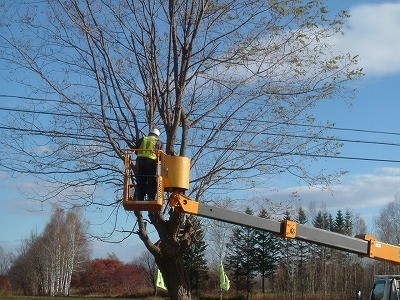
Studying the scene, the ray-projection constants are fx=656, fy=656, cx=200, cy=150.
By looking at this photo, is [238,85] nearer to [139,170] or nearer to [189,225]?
[189,225]

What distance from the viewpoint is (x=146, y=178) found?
34.9 ft

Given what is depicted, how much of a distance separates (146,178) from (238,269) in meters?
60.9

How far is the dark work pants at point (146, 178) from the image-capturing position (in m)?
10.6

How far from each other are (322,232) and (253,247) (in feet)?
181

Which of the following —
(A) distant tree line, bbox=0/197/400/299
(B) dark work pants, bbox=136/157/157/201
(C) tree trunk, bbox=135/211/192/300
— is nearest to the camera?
(B) dark work pants, bbox=136/157/157/201

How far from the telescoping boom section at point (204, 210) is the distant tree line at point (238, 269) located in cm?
3713

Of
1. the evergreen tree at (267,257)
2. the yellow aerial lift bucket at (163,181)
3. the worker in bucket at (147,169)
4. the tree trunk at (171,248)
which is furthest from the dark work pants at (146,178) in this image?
the evergreen tree at (267,257)

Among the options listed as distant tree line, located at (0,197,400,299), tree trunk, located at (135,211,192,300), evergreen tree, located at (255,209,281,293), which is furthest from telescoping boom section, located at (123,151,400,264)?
evergreen tree, located at (255,209,281,293)

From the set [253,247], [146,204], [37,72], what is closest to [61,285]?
[253,247]

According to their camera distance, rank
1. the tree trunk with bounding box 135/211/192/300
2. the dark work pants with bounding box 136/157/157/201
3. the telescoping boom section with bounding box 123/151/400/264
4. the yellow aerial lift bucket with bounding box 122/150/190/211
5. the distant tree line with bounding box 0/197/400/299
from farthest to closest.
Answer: the distant tree line with bounding box 0/197/400/299 < the tree trunk with bounding box 135/211/192/300 < the dark work pants with bounding box 136/157/157/201 < the telescoping boom section with bounding box 123/151/400/264 < the yellow aerial lift bucket with bounding box 122/150/190/211

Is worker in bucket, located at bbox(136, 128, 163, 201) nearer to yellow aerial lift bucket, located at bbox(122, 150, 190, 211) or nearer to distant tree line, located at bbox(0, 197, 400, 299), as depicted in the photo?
yellow aerial lift bucket, located at bbox(122, 150, 190, 211)

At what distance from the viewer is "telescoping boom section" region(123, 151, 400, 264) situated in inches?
412

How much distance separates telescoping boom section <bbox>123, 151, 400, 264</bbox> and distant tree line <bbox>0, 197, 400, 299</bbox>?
37.1 meters

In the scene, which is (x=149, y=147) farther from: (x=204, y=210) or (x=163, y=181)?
(x=204, y=210)
